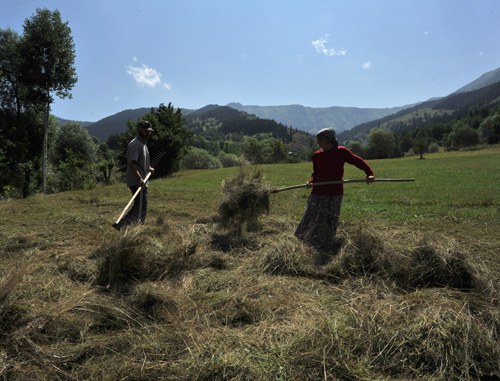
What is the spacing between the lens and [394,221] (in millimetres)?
8781

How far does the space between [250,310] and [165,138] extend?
111 feet

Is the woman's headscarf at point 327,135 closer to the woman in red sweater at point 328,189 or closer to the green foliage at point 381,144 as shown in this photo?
the woman in red sweater at point 328,189

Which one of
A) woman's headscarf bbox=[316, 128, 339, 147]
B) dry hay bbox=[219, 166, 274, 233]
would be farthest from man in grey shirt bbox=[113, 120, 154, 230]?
woman's headscarf bbox=[316, 128, 339, 147]

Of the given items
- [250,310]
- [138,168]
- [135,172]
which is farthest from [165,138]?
[250,310]

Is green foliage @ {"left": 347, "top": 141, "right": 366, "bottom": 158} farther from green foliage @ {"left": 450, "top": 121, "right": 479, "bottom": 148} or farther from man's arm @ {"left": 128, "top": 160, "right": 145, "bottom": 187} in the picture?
man's arm @ {"left": 128, "top": 160, "right": 145, "bottom": 187}

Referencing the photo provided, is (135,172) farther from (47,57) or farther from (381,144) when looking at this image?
(381,144)

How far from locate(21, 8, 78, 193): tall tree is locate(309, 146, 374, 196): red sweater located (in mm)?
22986

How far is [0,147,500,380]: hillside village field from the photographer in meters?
2.26

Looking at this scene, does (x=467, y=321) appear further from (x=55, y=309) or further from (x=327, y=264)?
(x=55, y=309)

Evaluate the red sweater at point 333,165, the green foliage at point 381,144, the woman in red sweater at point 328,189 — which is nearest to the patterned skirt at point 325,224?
the woman in red sweater at point 328,189

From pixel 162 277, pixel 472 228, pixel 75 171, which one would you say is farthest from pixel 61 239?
pixel 75 171

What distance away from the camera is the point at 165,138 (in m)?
34.1

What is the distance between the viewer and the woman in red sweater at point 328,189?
518 centimetres

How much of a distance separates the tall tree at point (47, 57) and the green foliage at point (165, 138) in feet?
40.4
